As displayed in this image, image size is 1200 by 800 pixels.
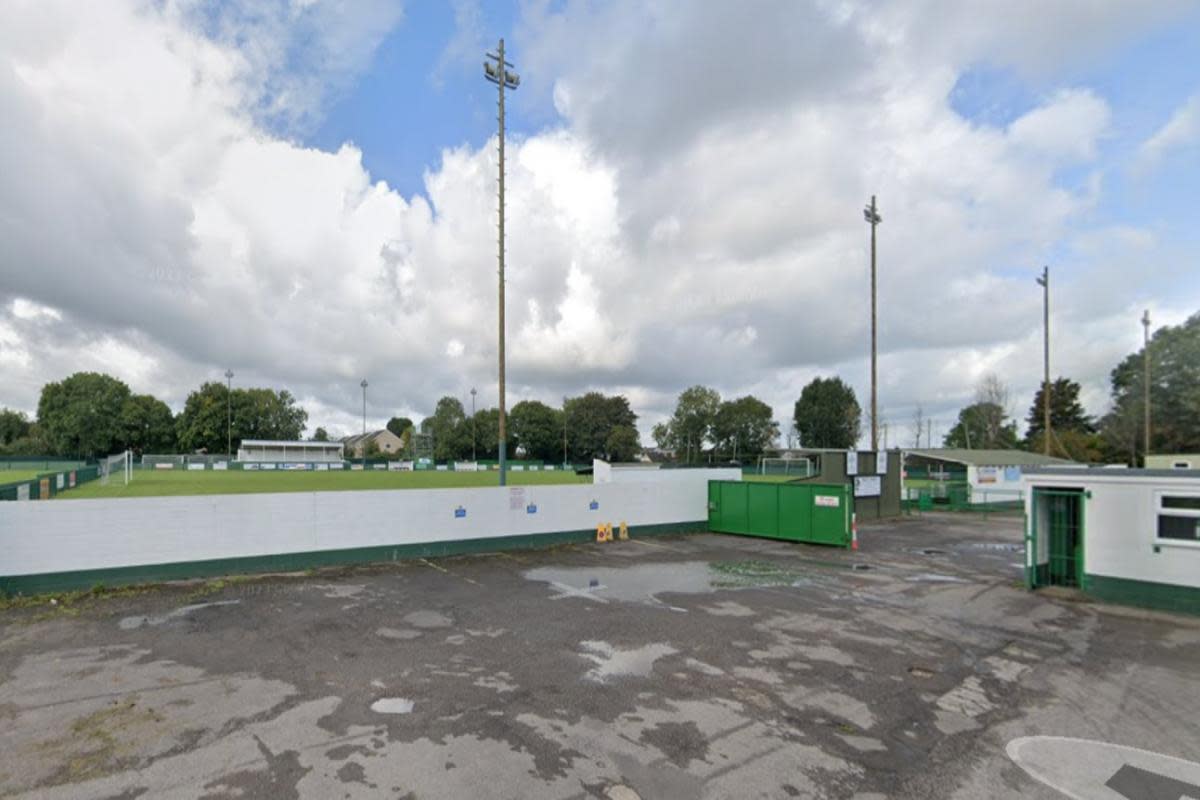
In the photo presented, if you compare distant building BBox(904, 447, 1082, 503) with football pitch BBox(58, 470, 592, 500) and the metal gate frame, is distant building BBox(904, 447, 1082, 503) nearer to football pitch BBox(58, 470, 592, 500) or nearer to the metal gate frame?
the metal gate frame

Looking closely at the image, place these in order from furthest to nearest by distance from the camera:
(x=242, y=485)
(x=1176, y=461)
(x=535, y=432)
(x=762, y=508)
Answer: (x=535, y=432)
(x=242, y=485)
(x=1176, y=461)
(x=762, y=508)

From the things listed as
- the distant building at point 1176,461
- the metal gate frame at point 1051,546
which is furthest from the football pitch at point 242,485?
the distant building at point 1176,461

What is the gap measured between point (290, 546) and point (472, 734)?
34.5 ft

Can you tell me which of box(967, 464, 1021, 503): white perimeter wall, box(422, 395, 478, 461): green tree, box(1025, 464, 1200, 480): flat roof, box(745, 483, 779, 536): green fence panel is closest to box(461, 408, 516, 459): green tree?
box(422, 395, 478, 461): green tree

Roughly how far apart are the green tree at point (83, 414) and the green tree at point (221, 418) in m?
8.99

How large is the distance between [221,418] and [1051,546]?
386 feet

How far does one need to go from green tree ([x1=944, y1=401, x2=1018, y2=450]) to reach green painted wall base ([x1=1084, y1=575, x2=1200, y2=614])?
263 feet

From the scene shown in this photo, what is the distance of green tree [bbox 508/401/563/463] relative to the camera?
11238 centimetres

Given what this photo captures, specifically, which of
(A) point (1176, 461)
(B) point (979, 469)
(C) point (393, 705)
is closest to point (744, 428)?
(B) point (979, 469)

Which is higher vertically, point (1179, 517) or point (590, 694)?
point (1179, 517)

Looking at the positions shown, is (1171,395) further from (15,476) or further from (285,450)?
(285,450)

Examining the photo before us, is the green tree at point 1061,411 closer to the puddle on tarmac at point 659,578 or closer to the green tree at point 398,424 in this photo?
the puddle on tarmac at point 659,578

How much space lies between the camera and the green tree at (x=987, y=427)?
81062mm

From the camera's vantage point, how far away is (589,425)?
4547 inches
